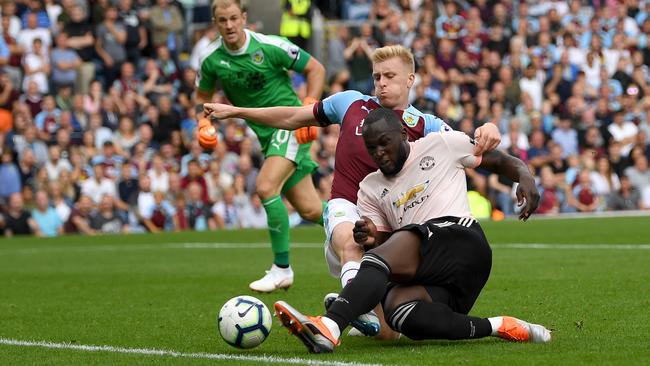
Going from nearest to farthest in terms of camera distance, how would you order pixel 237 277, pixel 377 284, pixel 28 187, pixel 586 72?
pixel 377 284 < pixel 237 277 < pixel 28 187 < pixel 586 72

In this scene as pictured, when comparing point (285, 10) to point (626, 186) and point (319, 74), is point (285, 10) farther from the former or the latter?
point (319, 74)

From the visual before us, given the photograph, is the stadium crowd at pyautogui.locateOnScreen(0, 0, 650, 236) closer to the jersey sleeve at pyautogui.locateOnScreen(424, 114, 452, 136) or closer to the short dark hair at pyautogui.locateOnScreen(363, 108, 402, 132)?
the jersey sleeve at pyautogui.locateOnScreen(424, 114, 452, 136)

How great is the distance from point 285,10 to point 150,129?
426 centimetres

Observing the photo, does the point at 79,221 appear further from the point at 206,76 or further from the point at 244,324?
the point at 244,324

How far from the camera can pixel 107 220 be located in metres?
22.8

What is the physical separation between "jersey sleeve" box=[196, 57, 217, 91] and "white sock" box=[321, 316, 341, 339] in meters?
5.74

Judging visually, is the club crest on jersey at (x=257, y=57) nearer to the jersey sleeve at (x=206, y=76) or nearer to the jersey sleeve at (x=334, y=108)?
the jersey sleeve at (x=206, y=76)

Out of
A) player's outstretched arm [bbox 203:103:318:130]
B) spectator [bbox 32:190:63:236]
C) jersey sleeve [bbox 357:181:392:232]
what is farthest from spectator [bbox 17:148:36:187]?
jersey sleeve [bbox 357:181:392:232]

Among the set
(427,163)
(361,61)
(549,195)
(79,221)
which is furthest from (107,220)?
(427,163)

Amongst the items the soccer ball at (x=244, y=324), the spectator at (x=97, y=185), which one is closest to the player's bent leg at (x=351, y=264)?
the soccer ball at (x=244, y=324)

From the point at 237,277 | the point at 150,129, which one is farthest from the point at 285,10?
the point at 237,277

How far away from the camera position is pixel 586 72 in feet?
94.0

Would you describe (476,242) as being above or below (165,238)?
above

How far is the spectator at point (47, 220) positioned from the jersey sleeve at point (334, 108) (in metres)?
14.8
